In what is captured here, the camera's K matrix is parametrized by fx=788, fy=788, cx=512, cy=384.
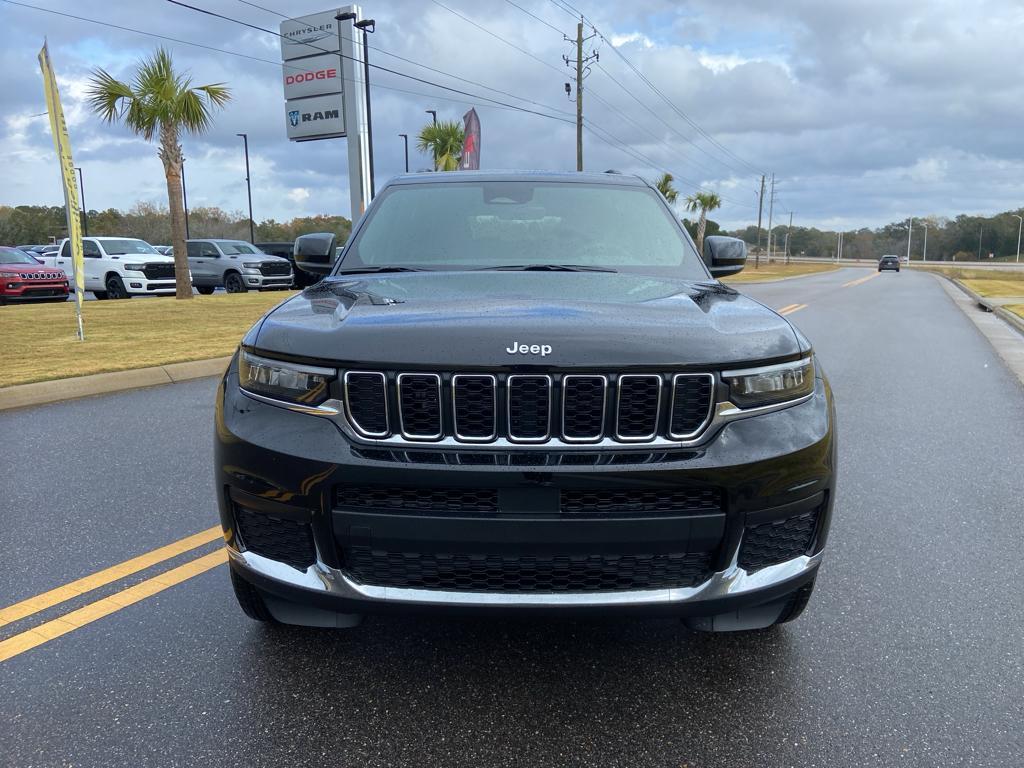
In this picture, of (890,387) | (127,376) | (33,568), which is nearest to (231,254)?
(127,376)

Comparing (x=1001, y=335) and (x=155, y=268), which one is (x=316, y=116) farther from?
(x=1001, y=335)

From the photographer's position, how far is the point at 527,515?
2.11m

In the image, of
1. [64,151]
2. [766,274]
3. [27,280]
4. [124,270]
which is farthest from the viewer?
[766,274]

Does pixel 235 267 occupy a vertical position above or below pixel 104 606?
above

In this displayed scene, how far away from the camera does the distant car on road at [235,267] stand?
25.2 metres

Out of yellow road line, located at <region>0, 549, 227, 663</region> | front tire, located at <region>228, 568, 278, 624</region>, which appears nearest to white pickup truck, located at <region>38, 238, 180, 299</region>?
yellow road line, located at <region>0, 549, 227, 663</region>

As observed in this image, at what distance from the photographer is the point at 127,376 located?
27.0 ft

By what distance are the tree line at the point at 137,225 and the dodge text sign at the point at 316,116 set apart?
40.8 meters

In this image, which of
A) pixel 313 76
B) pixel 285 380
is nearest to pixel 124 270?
pixel 313 76

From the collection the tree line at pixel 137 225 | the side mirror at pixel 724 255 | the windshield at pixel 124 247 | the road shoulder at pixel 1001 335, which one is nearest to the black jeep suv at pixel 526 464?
the side mirror at pixel 724 255

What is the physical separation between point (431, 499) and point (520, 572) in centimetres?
32

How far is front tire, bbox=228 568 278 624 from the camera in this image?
2600 millimetres

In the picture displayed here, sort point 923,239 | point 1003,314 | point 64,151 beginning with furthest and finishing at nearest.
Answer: point 923,239, point 1003,314, point 64,151

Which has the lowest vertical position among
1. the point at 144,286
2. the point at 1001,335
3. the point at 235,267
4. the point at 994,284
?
the point at 994,284
